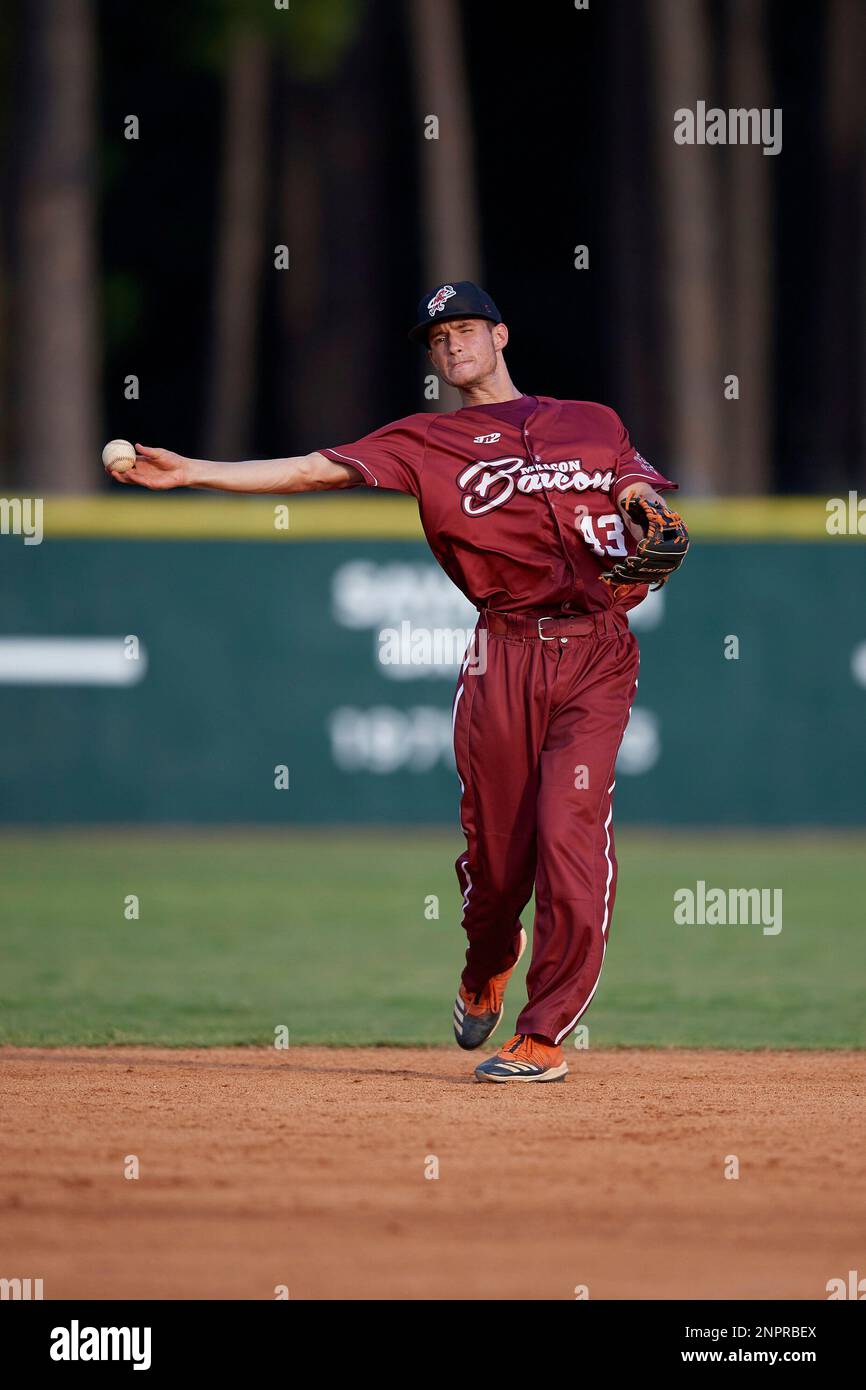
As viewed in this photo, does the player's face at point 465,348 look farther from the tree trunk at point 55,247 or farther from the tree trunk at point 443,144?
the tree trunk at point 443,144

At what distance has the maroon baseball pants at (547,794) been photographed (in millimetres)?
6809

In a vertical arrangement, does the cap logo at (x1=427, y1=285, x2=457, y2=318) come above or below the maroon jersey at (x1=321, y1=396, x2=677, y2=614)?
above

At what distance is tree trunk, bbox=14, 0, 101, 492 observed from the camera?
69.5 feet

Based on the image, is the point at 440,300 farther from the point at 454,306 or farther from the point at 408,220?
the point at 408,220

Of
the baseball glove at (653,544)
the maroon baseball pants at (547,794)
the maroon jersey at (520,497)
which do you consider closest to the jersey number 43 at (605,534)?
the maroon jersey at (520,497)

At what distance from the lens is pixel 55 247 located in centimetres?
2138

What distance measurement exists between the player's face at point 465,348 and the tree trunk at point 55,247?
47.9 feet

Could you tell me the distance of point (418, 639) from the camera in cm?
1594

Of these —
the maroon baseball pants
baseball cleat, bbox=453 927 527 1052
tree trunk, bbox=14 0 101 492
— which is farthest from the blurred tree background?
the maroon baseball pants

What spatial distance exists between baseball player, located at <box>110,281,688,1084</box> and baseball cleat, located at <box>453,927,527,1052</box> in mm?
253

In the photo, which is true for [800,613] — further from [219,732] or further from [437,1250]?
[437,1250]

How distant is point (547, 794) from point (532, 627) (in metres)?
0.57

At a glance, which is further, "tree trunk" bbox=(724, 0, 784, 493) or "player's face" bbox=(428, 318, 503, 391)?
"tree trunk" bbox=(724, 0, 784, 493)

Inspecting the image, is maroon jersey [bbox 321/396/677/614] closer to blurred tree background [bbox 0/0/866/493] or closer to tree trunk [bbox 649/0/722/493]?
blurred tree background [bbox 0/0/866/493]
